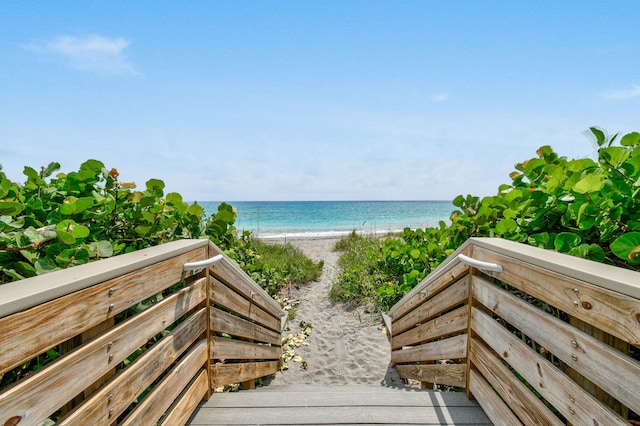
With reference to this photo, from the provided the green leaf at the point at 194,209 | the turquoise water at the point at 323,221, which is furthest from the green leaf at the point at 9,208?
the turquoise water at the point at 323,221

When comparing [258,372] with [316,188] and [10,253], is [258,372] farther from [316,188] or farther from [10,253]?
[316,188]

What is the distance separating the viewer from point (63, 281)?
0.92 metres

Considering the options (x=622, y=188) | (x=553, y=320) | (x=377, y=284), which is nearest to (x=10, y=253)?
(x=553, y=320)

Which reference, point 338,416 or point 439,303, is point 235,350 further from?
point 439,303

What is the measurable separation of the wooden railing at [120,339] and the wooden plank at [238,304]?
0.04 feet

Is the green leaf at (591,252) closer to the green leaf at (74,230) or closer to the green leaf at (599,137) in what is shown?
the green leaf at (599,137)

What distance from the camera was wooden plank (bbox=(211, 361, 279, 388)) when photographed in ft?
6.84

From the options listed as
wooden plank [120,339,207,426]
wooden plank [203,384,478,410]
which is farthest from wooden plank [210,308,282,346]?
wooden plank [203,384,478,410]

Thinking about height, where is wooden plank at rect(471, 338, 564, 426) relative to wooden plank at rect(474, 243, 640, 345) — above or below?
below

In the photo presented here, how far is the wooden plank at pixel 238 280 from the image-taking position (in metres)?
2.07

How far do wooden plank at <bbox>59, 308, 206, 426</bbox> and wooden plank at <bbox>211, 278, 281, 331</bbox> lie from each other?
8.1 inches

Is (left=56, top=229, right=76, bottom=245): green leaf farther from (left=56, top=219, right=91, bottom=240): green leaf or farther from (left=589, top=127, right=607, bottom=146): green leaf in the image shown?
(left=589, top=127, right=607, bottom=146): green leaf

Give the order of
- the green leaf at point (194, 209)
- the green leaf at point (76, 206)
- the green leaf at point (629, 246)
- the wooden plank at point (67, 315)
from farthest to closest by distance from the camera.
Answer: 1. the green leaf at point (194, 209)
2. the green leaf at point (76, 206)
3. the green leaf at point (629, 246)
4. the wooden plank at point (67, 315)

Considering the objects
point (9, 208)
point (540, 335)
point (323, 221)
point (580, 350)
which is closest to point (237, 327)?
point (9, 208)
